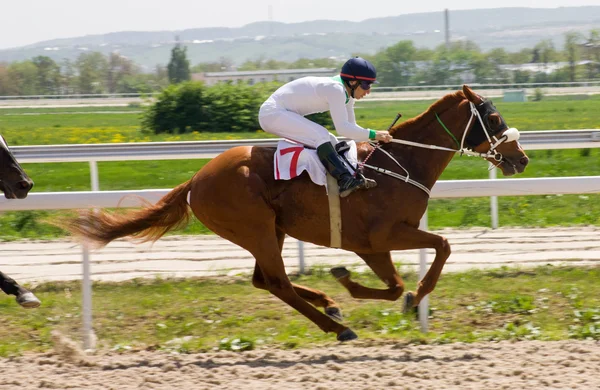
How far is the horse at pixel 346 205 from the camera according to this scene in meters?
5.76

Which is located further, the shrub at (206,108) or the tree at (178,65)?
the tree at (178,65)

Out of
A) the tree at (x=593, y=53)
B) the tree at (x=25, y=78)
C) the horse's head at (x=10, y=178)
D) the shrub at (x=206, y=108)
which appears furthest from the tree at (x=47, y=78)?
the horse's head at (x=10, y=178)

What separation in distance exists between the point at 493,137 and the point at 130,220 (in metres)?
2.61

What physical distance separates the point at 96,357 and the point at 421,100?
37.0 metres

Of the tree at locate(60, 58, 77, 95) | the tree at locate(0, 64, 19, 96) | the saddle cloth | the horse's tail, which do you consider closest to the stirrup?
the saddle cloth

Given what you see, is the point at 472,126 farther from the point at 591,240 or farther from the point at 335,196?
the point at 591,240

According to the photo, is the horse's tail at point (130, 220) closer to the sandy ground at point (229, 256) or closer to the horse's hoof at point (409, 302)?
the sandy ground at point (229, 256)

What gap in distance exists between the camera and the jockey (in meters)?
5.66

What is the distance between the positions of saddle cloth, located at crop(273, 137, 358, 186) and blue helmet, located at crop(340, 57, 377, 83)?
58 cm

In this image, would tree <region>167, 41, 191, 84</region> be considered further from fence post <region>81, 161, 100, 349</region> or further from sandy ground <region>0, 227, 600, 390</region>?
sandy ground <region>0, 227, 600, 390</region>

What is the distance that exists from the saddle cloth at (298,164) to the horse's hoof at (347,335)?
1.00m

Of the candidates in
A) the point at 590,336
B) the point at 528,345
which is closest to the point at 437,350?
the point at 528,345

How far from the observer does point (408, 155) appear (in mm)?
6004

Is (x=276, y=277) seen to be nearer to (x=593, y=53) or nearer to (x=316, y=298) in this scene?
(x=316, y=298)
